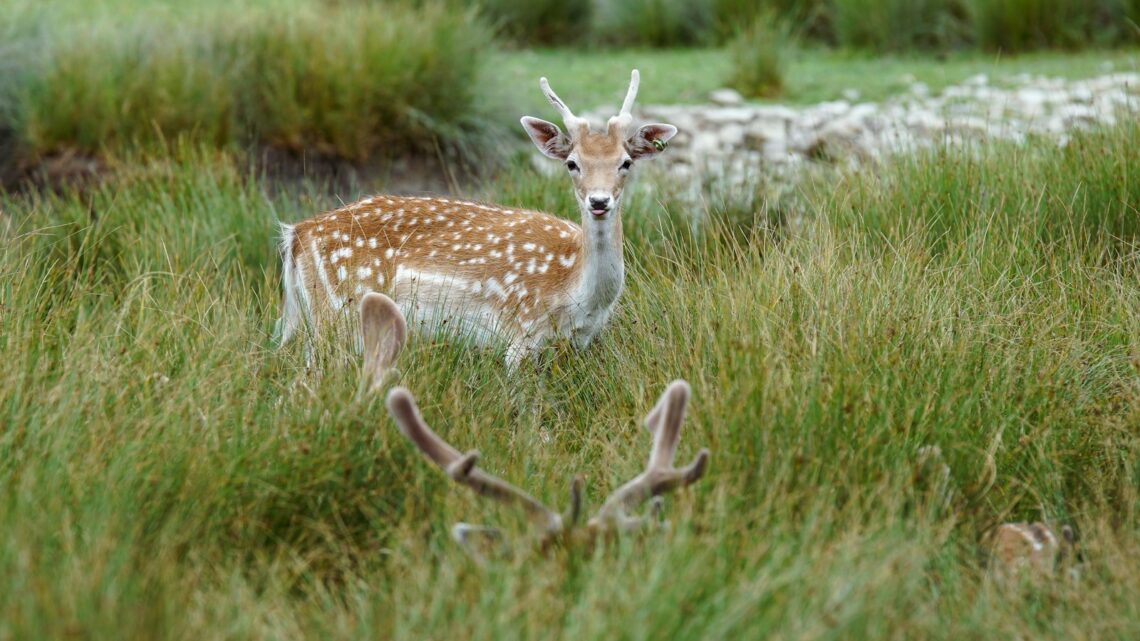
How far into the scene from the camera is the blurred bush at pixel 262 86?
27.1 feet

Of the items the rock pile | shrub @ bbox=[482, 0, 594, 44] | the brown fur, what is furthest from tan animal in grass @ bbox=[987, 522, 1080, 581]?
shrub @ bbox=[482, 0, 594, 44]

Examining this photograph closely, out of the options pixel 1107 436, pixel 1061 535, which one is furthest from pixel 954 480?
pixel 1107 436

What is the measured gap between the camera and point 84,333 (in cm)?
391

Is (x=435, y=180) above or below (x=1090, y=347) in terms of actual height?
below

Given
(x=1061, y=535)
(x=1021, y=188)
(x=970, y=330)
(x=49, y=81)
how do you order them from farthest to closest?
(x=49, y=81) → (x=1021, y=188) → (x=970, y=330) → (x=1061, y=535)

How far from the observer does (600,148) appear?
462 centimetres

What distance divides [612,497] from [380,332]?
0.94 meters

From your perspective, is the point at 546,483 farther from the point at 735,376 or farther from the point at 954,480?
the point at 954,480

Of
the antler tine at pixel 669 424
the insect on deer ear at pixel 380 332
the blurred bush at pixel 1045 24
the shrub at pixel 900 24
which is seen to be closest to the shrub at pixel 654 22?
the shrub at pixel 900 24

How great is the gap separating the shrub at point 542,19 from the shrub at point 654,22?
0.21 metres

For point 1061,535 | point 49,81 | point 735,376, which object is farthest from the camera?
point 49,81

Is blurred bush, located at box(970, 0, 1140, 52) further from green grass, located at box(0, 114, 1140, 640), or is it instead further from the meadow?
green grass, located at box(0, 114, 1140, 640)

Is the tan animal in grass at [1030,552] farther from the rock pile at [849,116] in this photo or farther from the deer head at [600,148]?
the rock pile at [849,116]

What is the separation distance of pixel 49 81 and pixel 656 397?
5574mm
